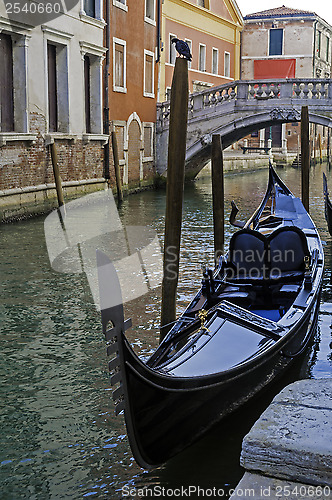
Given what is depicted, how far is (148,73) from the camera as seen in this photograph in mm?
10805

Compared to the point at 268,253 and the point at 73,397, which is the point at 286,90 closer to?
the point at 268,253

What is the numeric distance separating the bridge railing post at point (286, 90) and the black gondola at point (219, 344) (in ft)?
21.2

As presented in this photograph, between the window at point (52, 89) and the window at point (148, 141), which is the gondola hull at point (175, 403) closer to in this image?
the window at point (52, 89)

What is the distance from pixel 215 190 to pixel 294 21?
1514 centimetres

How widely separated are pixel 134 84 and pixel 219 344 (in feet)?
26.7


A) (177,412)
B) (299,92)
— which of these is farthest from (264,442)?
(299,92)

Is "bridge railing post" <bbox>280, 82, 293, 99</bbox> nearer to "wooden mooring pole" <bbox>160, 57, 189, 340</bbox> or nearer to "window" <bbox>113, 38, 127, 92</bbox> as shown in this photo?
"window" <bbox>113, 38, 127, 92</bbox>

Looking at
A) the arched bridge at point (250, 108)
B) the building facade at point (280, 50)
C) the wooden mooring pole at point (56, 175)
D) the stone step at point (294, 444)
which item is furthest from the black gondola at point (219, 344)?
the building facade at point (280, 50)

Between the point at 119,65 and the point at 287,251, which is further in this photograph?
the point at 119,65

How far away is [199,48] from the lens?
14.4 meters

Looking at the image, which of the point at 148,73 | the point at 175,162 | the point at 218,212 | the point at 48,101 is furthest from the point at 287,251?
→ the point at 148,73

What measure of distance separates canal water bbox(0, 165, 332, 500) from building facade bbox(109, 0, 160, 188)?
466 cm

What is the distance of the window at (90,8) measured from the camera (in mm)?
8435

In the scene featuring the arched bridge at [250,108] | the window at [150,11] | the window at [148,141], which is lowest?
the window at [148,141]
